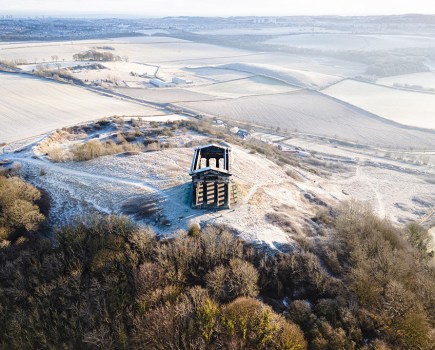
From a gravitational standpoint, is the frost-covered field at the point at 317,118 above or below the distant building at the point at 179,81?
below

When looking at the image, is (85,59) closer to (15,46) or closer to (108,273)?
(15,46)

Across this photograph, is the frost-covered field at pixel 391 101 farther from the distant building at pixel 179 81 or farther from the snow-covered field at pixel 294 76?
the distant building at pixel 179 81

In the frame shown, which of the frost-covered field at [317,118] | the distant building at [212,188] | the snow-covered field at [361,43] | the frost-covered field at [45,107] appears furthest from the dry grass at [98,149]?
the snow-covered field at [361,43]

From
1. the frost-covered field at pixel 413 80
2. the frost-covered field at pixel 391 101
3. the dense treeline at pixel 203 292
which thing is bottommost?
the dense treeline at pixel 203 292

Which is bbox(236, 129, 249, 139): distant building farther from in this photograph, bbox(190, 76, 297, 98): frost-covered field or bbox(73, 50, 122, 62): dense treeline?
bbox(73, 50, 122, 62): dense treeline

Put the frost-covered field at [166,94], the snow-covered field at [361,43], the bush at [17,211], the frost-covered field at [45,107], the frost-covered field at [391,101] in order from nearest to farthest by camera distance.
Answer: the bush at [17,211] → the frost-covered field at [45,107] → the frost-covered field at [391,101] → the frost-covered field at [166,94] → the snow-covered field at [361,43]

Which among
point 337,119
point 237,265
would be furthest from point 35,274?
point 337,119

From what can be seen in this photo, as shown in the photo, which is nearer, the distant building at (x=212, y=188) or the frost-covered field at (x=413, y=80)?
the distant building at (x=212, y=188)
